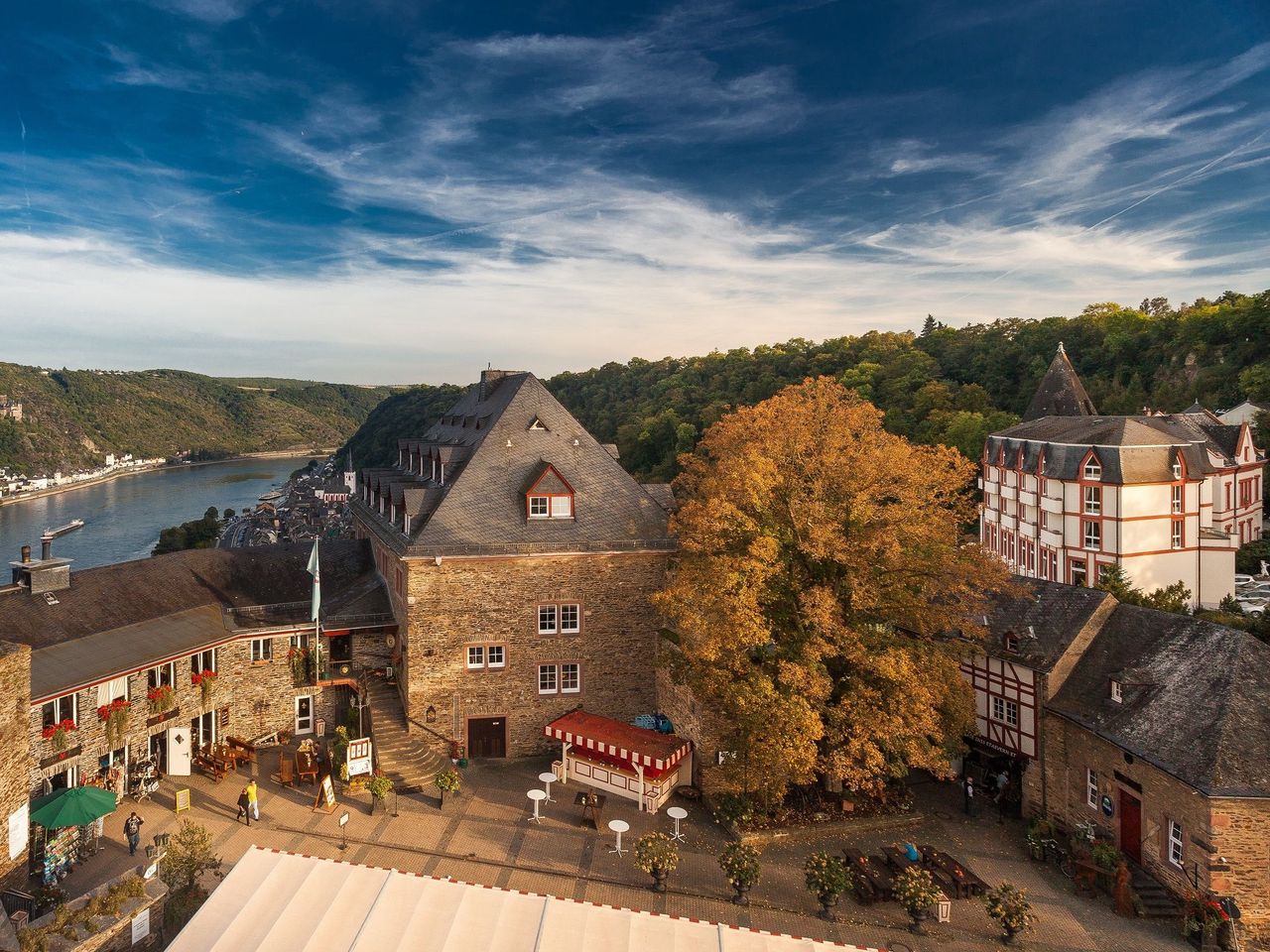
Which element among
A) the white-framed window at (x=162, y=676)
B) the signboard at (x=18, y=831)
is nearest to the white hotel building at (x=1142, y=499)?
the white-framed window at (x=162, y=676)

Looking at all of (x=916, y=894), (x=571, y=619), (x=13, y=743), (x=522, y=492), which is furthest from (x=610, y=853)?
(x=13, y=743)

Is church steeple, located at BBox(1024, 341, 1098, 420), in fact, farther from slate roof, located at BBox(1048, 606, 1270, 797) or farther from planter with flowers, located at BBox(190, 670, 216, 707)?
planter with flowers, located at BBox(190, 670, 216, 707)

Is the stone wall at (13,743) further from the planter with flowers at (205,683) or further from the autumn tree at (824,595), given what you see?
the autumn tree at (824,595)

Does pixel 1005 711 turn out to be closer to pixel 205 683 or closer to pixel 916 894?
pixel 916 894

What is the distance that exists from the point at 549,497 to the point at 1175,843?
17515 millimetres

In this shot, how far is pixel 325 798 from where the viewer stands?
64.7 ft

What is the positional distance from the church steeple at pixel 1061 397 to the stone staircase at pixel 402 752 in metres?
44.9

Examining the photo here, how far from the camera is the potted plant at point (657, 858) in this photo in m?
16.0

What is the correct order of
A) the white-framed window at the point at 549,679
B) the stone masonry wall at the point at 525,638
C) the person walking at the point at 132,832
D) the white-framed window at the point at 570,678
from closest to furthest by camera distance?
the person walking at the point at 132,832, the stone masonry wall at the point at 525,638, the white-framed window at the point at 549,679, the white-framed window at the point at 570,678

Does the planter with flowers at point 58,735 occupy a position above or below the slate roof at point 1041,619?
below

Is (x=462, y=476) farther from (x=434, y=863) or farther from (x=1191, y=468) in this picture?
(x=1191, y=468)

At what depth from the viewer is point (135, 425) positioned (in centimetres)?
17225

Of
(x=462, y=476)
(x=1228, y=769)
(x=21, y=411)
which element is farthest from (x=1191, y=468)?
(x=21, y=411)

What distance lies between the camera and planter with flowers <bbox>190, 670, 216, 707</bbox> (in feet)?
72.5
